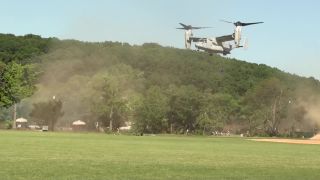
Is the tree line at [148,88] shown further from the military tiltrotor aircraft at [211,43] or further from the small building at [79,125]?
the military tiltrotor aircraft at [211,43]

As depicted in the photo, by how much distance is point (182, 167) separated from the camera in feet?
67.8

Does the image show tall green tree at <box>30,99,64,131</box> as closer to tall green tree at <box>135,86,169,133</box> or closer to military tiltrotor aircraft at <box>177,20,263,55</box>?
tall green tree at <box>135,86,169,133</box>

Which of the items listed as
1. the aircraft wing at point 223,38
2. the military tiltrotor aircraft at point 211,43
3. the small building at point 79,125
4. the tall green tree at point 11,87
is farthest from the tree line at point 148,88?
the aircraft wing at point 223,38

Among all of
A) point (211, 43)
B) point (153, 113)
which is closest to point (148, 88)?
point (153, 113)

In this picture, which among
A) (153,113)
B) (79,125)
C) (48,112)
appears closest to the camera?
(153,113)

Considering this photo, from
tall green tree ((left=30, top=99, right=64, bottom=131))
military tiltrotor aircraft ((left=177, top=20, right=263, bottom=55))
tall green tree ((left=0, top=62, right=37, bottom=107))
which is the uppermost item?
military tiltrotor aircraft ((left=177, top=20, right=263, bottom=55))

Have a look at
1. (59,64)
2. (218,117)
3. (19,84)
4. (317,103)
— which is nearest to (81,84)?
(59,64)

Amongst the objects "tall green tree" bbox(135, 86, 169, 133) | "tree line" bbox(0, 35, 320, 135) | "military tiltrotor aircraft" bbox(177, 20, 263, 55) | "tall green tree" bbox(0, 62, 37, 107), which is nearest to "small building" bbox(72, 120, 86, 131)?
"tree line" bbox(0, 35, 320, 135)

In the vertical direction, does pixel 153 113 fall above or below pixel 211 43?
below

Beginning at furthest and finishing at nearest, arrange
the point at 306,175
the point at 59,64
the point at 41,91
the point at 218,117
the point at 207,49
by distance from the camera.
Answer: the point at 59,64 → the point at 41,91 → the point at 218,117 → the point at 207,49 → the point at 306,175

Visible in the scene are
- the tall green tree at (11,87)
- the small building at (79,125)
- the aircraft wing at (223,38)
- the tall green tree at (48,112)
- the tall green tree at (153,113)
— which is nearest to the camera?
the aircraft wing at (223,38)

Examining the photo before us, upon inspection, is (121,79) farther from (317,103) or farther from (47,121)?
(317,103)

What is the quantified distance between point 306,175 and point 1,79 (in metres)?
56.3

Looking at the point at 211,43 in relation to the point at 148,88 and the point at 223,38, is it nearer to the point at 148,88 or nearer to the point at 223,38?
the point at 223,38
